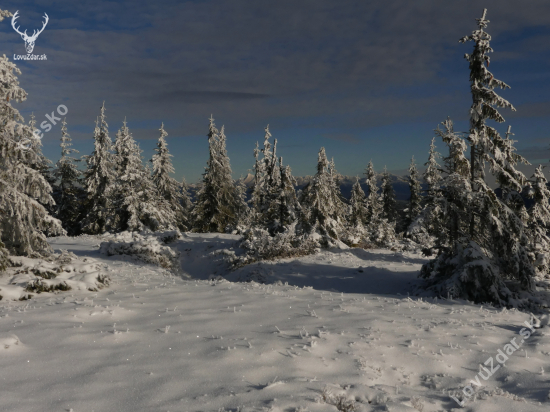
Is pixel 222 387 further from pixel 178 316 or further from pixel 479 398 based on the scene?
pixel 479 398

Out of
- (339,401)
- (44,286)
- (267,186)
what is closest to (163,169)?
(267,186)

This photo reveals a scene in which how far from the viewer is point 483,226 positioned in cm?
1365

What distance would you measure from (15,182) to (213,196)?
2965 centimetres

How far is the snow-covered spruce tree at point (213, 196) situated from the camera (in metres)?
39.2

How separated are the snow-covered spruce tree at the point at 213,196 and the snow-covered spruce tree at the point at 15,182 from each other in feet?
94.3

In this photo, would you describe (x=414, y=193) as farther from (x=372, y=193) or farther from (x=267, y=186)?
(x=267, y=186)

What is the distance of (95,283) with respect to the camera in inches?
384

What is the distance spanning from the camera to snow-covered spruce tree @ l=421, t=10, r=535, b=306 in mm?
11875

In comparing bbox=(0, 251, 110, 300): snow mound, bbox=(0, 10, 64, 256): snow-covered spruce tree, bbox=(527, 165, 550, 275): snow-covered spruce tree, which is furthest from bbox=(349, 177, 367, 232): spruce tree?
bbox=(0, 10, 64, 256): snow-covered spruce tree

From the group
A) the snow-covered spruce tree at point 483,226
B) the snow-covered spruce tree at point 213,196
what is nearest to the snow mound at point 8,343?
the snow-covered spruce tree at point 483,226

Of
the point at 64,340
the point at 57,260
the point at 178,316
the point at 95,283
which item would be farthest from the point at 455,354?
the point at 57,260

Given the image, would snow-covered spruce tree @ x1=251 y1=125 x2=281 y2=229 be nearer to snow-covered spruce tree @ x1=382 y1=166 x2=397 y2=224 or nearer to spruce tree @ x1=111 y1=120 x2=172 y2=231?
spruce tree @ x1=111 y1=120 x2=172 y2=231

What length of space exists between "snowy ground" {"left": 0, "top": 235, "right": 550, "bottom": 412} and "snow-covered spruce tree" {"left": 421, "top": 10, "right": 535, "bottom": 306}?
2664mm

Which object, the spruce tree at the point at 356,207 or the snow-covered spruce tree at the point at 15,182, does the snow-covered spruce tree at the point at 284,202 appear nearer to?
the snow-covered spruce tree at the point at 15,182
